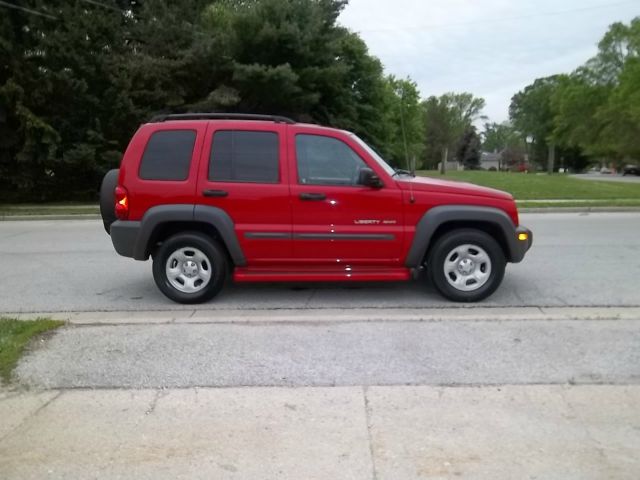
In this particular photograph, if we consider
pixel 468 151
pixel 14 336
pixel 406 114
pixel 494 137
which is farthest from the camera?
pixel 494 137

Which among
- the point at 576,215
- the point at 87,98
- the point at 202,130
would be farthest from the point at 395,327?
the point at 87,98

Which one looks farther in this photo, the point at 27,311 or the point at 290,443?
→ the point at 27,311

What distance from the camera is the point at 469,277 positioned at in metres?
6.21

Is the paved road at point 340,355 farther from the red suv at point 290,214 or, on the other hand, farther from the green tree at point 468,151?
the green tree at point 468,151

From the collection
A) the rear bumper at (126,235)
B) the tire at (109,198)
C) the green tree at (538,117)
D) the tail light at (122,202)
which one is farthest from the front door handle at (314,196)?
the green tree at (538,117)

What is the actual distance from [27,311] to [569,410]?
5.35m

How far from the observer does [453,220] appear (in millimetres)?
6066

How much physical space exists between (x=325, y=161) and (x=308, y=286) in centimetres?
168

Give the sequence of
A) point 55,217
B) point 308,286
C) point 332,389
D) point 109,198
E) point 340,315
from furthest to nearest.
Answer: point 55,217, point 308,286, point 109,198, point 340,315, point 332,389

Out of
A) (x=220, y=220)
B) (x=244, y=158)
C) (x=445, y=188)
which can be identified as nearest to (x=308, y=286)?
(x=220, y=220)

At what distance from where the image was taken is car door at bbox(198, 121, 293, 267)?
6.08m

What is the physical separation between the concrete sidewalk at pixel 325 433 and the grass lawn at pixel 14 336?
1.62ft

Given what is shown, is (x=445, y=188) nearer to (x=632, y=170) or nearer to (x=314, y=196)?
(x=314, y=196)

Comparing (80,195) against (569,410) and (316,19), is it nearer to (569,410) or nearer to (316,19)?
(316,19)
